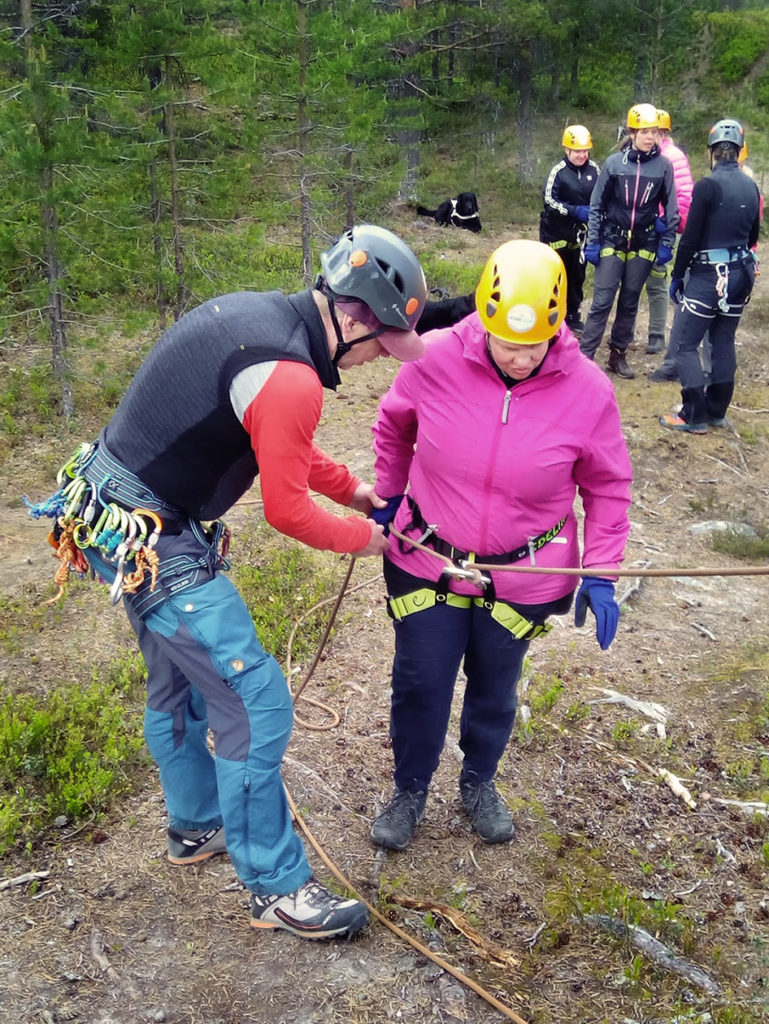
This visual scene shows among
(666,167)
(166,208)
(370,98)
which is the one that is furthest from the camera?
(370,98)

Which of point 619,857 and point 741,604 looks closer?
point 619,857

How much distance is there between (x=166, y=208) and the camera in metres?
10.9

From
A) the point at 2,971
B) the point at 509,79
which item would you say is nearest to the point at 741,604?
the point at 2,971

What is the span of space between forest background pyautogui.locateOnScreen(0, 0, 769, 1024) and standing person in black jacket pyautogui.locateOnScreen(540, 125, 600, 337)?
1872mm

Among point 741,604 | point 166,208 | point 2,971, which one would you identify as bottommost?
point 741,604

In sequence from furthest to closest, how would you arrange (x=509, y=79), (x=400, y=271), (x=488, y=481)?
(x=509, y=79), (x=488, y=481), (x=400, y=271)

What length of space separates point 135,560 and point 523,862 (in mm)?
2161

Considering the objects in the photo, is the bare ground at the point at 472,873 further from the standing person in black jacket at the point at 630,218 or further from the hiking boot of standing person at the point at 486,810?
the standing person in black jacket at the point at 630,218

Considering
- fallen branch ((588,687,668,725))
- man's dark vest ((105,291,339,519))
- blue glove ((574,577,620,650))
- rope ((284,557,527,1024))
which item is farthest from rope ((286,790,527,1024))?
fallen branch ((588,687,668,725))

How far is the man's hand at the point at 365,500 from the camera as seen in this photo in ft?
11.7

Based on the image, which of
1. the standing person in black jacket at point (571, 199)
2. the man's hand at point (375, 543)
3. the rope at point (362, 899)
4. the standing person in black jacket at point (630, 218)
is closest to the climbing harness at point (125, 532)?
the man's hand at point (375, 543)

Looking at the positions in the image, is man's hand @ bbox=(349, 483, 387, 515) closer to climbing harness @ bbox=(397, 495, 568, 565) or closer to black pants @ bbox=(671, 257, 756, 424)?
climbing harness @ bbox=(397, 495, 568, 565)

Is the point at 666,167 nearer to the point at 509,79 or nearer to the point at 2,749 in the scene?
the point at 2,749

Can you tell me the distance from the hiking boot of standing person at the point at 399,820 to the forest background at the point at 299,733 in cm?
10
